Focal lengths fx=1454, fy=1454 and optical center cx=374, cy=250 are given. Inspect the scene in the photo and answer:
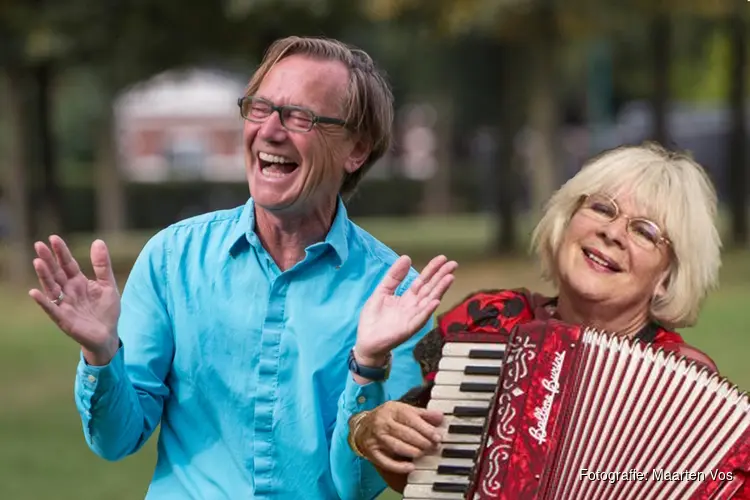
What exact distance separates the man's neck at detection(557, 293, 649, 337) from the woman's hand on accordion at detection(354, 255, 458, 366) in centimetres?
52

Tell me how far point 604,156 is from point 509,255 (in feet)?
63.1

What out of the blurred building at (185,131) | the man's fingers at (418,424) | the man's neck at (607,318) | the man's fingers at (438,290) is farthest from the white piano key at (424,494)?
the blurred building at (185,131)

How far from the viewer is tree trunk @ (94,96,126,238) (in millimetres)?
35312

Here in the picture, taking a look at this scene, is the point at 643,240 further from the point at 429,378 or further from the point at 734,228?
the point at 734,228

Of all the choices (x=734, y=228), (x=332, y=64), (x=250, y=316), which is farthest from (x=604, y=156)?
(x=734, y=228)

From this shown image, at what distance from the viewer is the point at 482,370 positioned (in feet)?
11.2

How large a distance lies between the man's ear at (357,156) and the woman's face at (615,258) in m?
0.60

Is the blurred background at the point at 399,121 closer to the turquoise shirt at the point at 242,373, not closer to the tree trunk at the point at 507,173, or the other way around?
the tree trunk at the point at 507,173

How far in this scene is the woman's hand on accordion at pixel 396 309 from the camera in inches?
136

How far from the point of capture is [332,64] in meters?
3.75

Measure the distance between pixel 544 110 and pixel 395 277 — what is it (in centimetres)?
2073

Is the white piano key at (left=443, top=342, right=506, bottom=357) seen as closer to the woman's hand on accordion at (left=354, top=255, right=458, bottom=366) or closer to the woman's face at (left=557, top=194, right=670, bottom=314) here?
the woman's hand on accordion at (left=354, top=255, right=458, bottom=366)

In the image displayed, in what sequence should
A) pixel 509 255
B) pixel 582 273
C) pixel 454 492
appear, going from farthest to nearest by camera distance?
pixel 509 255
pixel 582 273
pixel 454 492

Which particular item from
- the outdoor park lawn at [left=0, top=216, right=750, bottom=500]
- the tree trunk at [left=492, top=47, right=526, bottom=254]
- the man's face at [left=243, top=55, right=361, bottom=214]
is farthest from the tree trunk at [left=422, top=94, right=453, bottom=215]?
the man's face at [left=243, top=55, right=361, bottom=214]
